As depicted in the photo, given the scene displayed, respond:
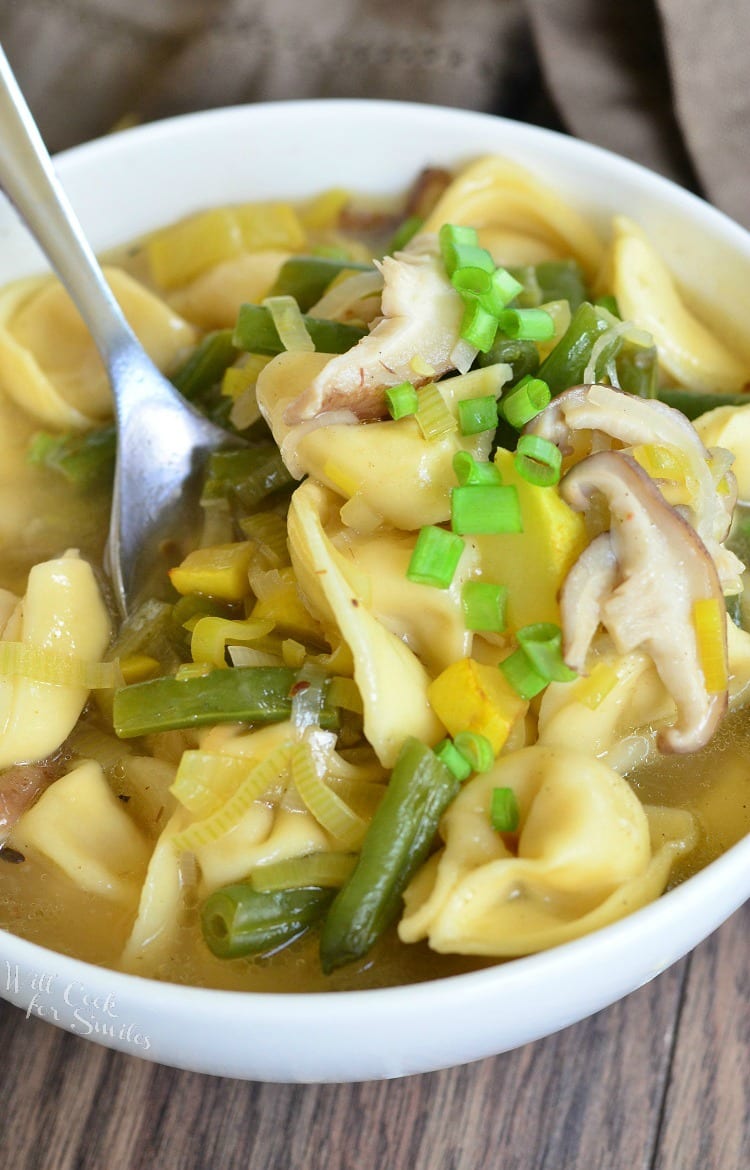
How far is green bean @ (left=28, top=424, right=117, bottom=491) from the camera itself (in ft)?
8.29

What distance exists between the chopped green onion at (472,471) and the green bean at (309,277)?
0.82 meters

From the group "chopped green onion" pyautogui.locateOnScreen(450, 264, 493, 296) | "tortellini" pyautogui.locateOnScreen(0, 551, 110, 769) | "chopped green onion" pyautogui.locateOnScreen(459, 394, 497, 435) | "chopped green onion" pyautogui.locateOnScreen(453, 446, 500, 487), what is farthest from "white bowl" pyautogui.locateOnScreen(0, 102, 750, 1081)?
"chopped green onion" pyautogui.locateOnScreen(450, 264, 493, 296)

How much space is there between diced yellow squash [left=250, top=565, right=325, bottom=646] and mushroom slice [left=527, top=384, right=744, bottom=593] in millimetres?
516

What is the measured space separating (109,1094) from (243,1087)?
243 mm

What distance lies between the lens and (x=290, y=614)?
2010mm

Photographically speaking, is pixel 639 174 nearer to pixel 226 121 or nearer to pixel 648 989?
pixel 226 121

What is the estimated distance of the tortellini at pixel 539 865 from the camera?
1.65 meters

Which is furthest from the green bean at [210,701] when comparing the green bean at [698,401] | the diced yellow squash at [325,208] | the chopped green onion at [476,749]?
the diced yellow squash at [325,208]

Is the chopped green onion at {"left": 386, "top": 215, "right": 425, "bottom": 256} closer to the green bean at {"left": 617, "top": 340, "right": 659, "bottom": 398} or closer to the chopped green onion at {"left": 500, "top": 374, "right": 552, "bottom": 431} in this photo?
the green bean at {"left": 617, "top": 340, "right": 659, "bottom": 398}

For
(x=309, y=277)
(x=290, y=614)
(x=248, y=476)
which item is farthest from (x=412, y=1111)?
(x=309, y=277)

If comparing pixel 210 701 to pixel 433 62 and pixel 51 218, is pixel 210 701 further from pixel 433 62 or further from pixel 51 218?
pixel 433 62

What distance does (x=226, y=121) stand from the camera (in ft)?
9.29

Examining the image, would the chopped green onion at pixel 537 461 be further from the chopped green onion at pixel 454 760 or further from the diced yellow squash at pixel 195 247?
Answer: the diced yellow squash at pixel 195 247

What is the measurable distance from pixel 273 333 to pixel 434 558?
71 centimetres
